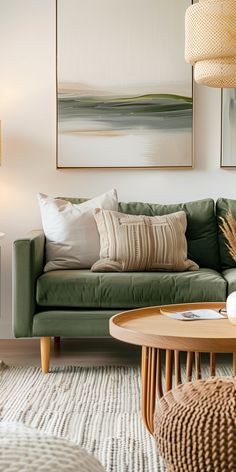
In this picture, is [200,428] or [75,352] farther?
[75,352]

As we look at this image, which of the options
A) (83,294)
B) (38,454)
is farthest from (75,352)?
(38,454)

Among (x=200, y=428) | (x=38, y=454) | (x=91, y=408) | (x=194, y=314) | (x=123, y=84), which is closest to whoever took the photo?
(x=38, y=454)

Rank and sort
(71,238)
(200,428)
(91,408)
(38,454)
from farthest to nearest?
(71,238)
(91,408)
(200,428)
(38,454)

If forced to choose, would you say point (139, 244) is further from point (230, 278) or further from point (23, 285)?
point (23, 285)

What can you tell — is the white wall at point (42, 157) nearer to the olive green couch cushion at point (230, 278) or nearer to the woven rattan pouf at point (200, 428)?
the olive green couch cushion at point (230, 278)

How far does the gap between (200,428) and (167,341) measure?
3.37 ft

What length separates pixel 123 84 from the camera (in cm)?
521

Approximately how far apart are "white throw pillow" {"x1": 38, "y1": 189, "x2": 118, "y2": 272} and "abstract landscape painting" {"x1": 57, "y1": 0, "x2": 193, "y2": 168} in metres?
0.55

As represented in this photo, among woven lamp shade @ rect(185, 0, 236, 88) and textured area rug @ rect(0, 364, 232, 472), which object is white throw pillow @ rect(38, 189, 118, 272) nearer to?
textured area rug @ rect(0, 364, 232, 472)

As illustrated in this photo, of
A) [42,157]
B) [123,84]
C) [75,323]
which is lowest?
[75,323]

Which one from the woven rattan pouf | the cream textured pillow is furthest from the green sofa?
the woven rattan pouf

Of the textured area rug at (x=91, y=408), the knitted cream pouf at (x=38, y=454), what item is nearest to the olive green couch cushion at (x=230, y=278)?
the textured area rug at (x=91, y=408)

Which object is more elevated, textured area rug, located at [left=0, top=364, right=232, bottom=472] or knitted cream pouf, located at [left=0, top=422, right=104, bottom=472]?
knitted cream pouf, located at [left=0, top=422, right=104, bottom=472]

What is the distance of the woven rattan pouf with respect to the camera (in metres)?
1.91
